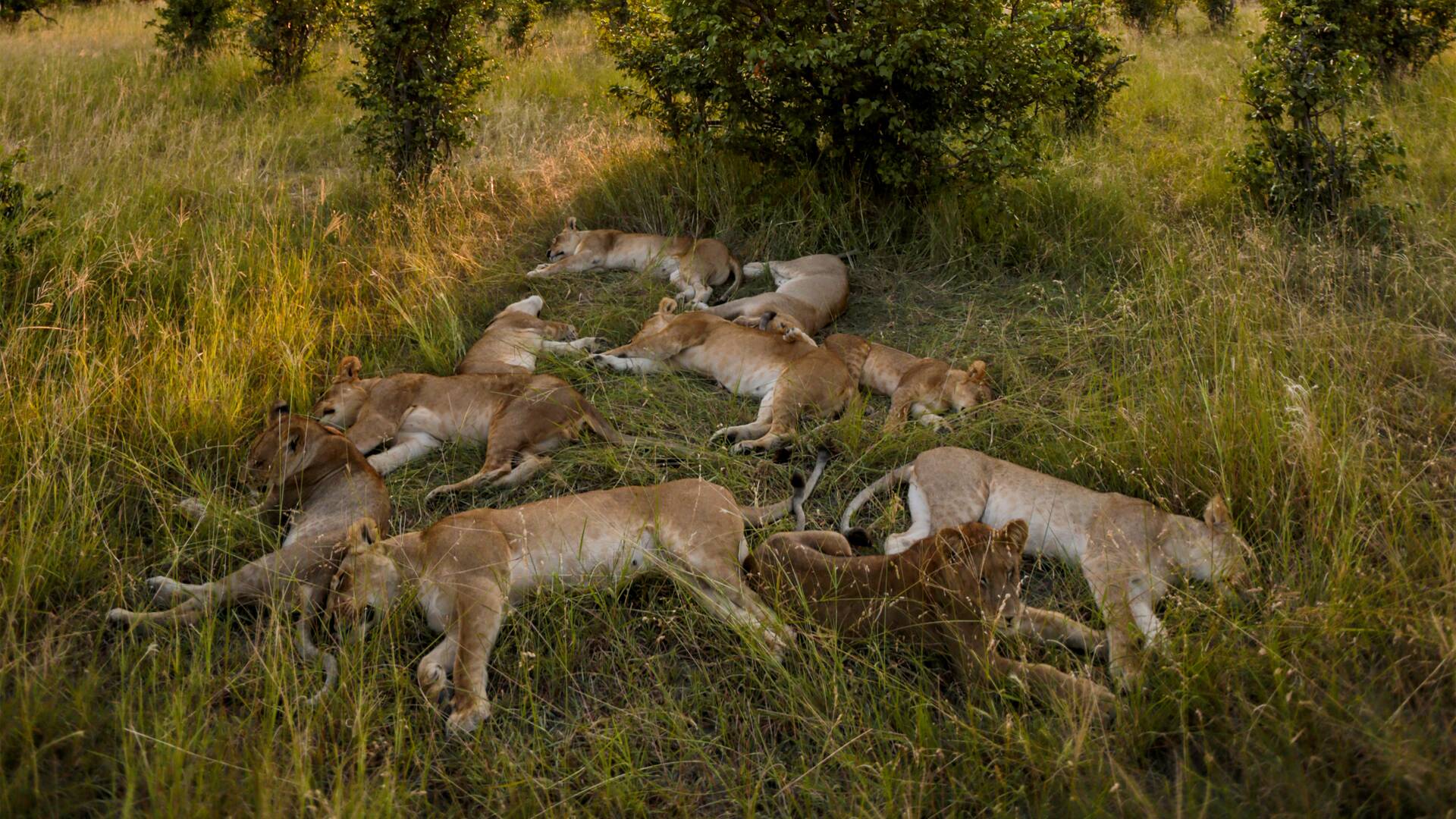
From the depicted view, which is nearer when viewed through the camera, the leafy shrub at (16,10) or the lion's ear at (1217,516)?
the lion's ear at (1217,516)

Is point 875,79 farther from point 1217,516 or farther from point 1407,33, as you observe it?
point 1407,33

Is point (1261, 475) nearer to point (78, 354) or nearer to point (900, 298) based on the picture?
point (900, 298)

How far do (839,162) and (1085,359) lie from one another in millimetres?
2662

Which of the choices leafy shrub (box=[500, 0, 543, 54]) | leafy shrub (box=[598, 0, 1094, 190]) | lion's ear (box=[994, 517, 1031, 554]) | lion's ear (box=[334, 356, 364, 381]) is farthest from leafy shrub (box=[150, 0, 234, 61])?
lion's ear (box=[994, 517, 1031, 554])

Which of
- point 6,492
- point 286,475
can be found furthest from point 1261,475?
point 6,492

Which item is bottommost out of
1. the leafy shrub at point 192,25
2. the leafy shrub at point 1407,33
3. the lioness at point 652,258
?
the lioness at point 652,258

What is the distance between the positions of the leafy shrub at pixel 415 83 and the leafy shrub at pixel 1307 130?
582 centimetres

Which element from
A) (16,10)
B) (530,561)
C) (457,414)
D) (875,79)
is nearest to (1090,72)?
(875,79)

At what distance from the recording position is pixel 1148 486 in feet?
14.7

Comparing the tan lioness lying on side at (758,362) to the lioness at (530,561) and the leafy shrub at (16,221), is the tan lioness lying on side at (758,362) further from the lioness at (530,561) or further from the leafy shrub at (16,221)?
the leafy shrub at (16,221)

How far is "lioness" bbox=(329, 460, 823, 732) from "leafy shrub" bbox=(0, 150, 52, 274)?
3.11 m

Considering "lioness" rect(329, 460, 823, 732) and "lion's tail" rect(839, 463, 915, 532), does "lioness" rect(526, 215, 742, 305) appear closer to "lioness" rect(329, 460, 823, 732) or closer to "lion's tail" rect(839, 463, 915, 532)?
"lion's tail" rect(839, 463, 915, 532)

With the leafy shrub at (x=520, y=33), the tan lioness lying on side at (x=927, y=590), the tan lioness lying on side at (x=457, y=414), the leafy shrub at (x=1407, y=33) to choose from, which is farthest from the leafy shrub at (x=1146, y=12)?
the tan lioness lying on side at (x=927, y=590)

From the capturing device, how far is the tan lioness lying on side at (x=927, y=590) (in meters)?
3.57
